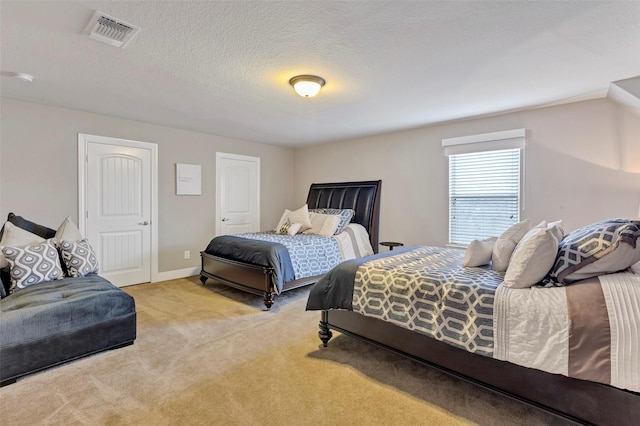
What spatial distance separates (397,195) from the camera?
4.88m

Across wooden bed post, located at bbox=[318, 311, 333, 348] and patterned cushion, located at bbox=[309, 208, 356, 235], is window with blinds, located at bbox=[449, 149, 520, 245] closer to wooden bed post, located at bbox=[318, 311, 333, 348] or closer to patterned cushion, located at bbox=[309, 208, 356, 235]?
patterned cushion, located at bbox=[309, 208, 356, 235]

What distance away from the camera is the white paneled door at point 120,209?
3.97 meters

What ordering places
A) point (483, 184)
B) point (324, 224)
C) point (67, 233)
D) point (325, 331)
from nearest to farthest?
point (325, 331)
point (67, 233)
point (483, 184)
point (324, 224)

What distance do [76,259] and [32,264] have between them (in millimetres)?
315

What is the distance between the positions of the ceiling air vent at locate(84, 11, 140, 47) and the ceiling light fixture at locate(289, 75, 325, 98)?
1255 millimetres

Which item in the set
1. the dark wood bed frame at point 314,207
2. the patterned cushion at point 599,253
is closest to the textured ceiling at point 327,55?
the patterned cushion at point 599,253

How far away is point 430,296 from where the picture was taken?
1.93m

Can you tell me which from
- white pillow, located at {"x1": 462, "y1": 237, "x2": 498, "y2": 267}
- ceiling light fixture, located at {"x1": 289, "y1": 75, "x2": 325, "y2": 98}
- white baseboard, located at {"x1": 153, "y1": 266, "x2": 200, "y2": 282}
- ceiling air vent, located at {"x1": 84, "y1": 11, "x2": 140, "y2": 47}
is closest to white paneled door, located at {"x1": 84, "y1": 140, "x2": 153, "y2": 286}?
white baseboard, located at {"x1": 153, "y1": 266, "x2": 200, "y2": 282}

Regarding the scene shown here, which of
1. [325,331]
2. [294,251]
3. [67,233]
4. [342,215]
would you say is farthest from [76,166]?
[325,331]

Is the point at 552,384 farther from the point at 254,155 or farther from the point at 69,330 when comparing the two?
the point at 254,155

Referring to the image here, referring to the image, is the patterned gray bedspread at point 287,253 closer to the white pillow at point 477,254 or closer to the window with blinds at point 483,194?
the window with blinds at point 483,194

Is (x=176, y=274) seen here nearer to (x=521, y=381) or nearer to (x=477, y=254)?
(x=477, y=254)

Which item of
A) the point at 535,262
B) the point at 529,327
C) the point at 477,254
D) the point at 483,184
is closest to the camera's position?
the point at 529,327

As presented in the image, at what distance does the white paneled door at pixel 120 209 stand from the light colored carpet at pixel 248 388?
184 centimetres
